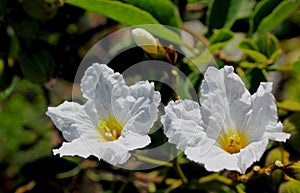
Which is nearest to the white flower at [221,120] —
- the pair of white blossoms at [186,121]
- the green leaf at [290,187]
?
the pair of white blossoms at [186,121]

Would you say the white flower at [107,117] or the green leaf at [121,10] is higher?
the green leaf at [121,10]

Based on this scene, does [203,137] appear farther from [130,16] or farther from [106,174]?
[106,174]

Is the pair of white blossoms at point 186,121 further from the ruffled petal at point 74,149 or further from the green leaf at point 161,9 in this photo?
the green leaf at point 161,9

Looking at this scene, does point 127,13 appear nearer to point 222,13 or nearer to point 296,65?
point 222,13

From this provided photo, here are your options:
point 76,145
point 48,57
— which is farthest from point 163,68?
point 48,57

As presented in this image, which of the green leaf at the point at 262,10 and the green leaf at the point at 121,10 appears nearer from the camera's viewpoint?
the green leaf at the point at 121,10

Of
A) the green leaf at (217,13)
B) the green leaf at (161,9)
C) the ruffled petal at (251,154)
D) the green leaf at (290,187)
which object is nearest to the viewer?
the ruffled petal at (251,154)
